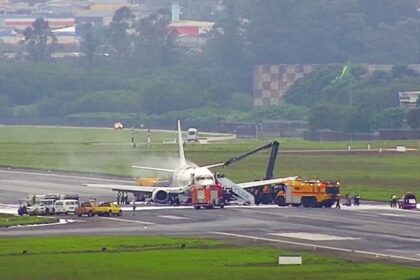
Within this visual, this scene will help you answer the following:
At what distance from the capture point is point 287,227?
11462cm

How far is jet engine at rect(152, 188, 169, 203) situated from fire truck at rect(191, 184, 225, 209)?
3385 mm

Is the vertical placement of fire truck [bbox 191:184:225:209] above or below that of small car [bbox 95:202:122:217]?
above

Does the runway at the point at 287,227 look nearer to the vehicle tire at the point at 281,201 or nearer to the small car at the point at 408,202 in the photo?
the vehicle tire at the point at 281,201

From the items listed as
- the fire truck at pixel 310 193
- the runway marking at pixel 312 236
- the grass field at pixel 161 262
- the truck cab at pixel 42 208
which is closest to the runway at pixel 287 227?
the runway marking at pixel 312 236

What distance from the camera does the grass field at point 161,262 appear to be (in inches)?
3553

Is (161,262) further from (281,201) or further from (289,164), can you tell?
(289,164)

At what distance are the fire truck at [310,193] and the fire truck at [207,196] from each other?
460 cm

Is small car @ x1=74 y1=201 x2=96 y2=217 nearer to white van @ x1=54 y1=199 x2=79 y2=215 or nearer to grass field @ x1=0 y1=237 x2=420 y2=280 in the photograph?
white van @ x1=54 y1=199 x2=79 y2=215

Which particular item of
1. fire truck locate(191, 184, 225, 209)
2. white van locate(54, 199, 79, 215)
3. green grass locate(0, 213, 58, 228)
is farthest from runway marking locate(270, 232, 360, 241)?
fire truck locate(191, 184, 225, 209)

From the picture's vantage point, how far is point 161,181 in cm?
14700

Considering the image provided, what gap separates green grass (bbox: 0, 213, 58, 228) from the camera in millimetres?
116812

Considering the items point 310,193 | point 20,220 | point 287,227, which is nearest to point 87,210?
point 20,220

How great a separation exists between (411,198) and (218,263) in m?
38.9

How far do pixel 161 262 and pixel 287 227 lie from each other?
2053 cm
